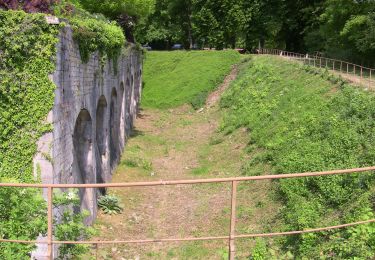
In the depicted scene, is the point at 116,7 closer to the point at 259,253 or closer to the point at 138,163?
the point at 138,163

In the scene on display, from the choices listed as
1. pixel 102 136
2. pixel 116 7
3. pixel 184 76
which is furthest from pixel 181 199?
pixel 184 76

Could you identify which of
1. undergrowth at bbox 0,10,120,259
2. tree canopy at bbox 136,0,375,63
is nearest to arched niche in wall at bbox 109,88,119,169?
undergrowth at bbox 0,10,120,259

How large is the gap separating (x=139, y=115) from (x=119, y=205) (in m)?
17.8

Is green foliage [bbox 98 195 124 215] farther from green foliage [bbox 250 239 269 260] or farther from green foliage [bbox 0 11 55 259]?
green foliage [bbox 250 239 269 260]

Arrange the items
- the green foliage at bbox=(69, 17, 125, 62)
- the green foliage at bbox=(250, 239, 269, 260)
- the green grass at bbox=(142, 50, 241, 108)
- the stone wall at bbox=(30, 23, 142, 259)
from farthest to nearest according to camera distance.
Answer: the green grass at bbox=(142, 50, 241, 108)
the green foliage at bbox=(69, 17, 125, 62)
the stone wall at bbox=(30, 23, 142, 259)
the green foliage at bbox=(250, 239, 269, 260)

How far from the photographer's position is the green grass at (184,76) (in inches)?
1304

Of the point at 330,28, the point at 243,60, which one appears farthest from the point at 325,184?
the point at 243,60

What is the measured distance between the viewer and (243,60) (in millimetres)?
35188

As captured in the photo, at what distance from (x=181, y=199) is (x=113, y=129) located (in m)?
5.85

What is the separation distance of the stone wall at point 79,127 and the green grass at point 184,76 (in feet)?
47.8

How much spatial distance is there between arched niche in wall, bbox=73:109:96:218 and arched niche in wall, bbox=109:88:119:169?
4.00 metres

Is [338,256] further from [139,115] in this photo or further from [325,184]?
[139,115]

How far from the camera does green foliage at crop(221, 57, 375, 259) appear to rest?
8445mm

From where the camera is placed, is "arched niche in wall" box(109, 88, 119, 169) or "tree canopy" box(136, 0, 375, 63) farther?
"tree canopy" box(136, 0, 375, 63)
